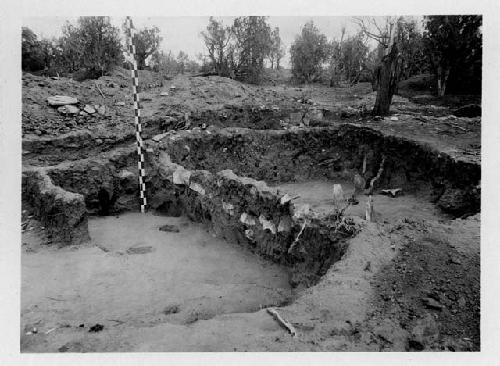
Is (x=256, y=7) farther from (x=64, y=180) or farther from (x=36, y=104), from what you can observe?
(x=36, y=104)

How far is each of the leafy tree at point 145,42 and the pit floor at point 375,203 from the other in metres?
13.2

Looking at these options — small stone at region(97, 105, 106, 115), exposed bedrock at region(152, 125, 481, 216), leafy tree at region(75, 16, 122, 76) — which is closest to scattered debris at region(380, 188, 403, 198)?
exposed bedrock at region(152, 125, 481, 216)

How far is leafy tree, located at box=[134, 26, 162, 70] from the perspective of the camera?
19.3 m

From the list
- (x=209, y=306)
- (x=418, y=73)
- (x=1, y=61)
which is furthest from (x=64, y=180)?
(x=418, y=73)

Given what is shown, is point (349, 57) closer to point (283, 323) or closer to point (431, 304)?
point (431, 304)

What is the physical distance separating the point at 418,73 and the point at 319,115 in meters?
12.1

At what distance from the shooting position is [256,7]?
482 cm

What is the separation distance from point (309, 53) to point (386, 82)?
11757mm

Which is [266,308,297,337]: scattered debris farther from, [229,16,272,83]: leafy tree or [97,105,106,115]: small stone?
[229,16,272,83]: leafy tree

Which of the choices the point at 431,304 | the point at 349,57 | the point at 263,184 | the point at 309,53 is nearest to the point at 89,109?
the point at 263,184

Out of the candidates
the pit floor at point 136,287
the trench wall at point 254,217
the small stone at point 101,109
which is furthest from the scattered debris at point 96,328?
the small stone at point 101,109

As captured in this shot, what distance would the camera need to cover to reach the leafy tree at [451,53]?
36.0 feet

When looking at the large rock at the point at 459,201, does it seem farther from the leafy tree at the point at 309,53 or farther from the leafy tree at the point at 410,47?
the leafy tree at the point at 309,53

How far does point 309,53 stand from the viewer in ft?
73.4
